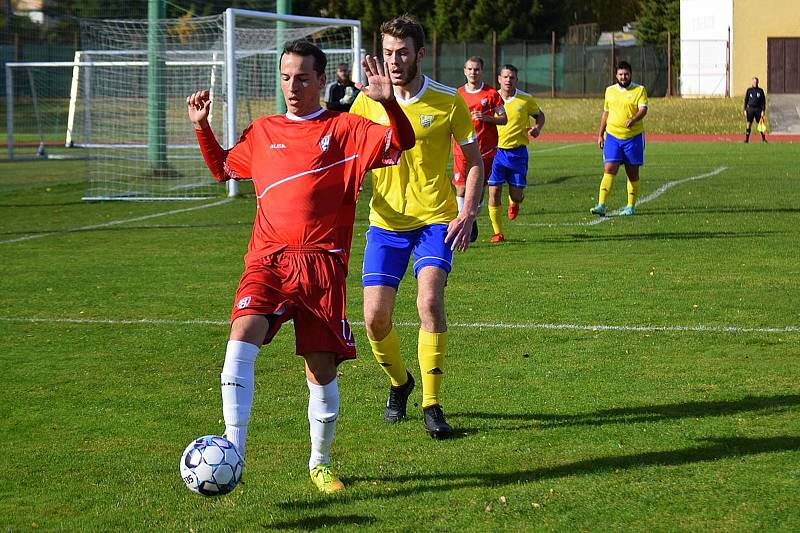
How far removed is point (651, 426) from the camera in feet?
20.2

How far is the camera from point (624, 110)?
16.3m

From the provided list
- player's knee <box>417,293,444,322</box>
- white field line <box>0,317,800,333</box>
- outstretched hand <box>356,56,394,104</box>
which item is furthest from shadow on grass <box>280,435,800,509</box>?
white field line <box>0,317,800,333</box>

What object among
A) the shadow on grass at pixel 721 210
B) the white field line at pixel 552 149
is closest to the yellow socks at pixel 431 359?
the shadow on grass at pixel 721 210

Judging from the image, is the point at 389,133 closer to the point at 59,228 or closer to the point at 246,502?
the point at 246,502

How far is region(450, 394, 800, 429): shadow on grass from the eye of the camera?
630 cm

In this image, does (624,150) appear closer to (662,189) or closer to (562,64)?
(662,189)

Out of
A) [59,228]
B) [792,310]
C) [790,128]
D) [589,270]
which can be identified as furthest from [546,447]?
[790,128]

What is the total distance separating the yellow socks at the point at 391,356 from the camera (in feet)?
20.9

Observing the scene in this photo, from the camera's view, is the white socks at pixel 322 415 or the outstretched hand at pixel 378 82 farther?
the white socks at pixel 322 415

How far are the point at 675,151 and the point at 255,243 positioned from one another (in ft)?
93.4

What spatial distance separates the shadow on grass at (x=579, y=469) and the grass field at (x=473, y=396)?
16 mm

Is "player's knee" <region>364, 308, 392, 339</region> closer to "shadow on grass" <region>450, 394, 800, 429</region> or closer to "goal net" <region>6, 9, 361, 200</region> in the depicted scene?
"shadow on grass" <region>450, 394, 800, 429</region>

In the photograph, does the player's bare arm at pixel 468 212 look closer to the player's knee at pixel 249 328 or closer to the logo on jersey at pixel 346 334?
the logo on jersey at pixel 346 334

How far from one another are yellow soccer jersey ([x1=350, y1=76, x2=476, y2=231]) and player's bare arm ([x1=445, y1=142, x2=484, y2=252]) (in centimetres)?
23
